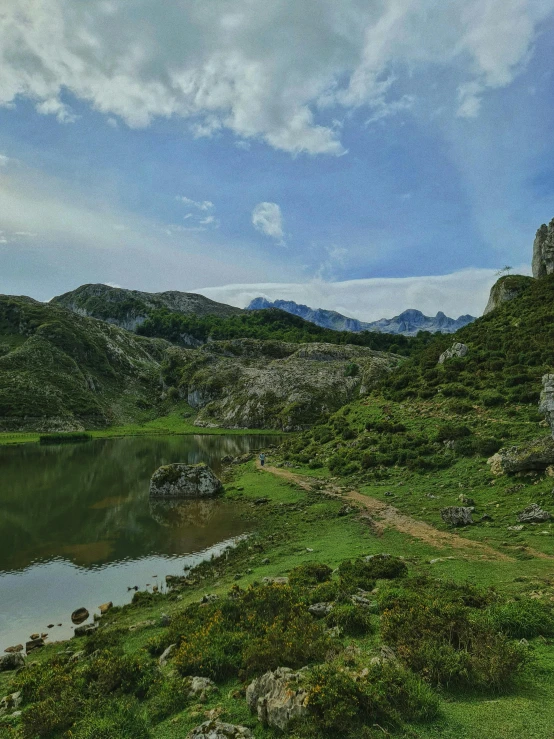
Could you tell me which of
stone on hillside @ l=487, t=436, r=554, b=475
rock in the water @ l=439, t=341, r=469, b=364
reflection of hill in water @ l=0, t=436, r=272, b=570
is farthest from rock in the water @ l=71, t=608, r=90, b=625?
rock in the water @ l=439, t=341, r=469, b=364

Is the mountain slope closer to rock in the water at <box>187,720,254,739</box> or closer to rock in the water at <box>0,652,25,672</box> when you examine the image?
rock in the water at <box>0,652,25,672</box>

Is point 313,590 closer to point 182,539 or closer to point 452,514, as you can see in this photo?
Answer: point 452,514

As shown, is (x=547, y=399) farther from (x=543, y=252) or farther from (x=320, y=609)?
(x=543, y=252)

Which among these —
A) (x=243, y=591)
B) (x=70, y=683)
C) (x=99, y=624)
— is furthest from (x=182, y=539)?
(x=70, y=683)

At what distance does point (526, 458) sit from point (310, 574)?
830 inches

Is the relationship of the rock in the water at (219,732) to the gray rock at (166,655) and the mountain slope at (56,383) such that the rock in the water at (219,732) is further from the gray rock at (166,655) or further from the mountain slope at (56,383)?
the mountain slope at (56,383)

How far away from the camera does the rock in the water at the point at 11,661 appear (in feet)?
52.9

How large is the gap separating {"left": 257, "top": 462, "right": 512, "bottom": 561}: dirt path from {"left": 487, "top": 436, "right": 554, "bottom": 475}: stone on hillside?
930cm

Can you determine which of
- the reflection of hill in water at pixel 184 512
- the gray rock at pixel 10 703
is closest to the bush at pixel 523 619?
the gray rock at pixel 10 703

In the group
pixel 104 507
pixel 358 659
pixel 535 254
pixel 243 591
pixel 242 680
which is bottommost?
pixel 104 507

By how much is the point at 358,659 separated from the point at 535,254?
110 m

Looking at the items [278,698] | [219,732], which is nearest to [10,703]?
[219,732]

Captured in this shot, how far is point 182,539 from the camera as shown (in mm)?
33406

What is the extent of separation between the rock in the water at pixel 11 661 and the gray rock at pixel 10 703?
3.62m
